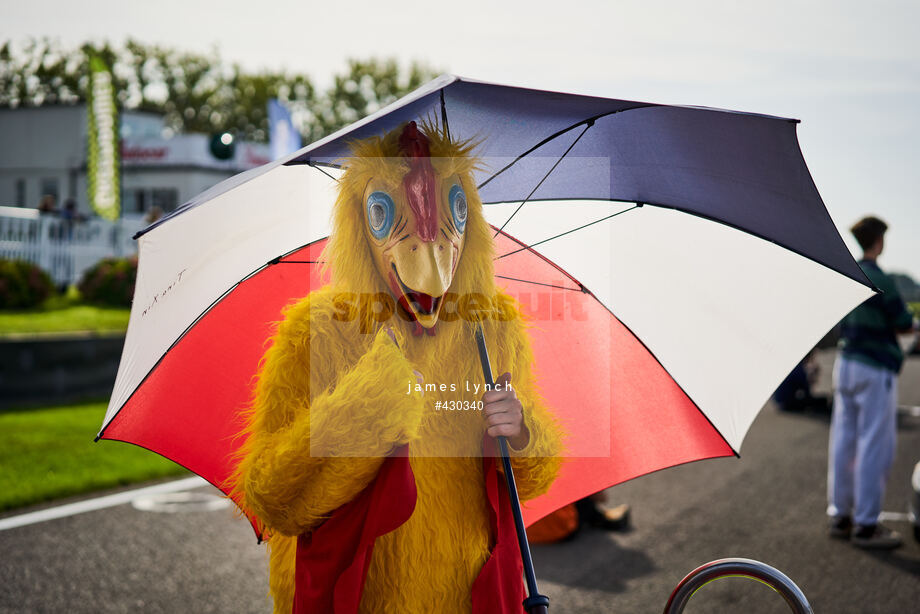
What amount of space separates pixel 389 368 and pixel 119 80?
5513 cm

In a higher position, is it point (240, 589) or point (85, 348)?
point (85, 348)

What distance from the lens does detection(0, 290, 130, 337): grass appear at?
40.7ft

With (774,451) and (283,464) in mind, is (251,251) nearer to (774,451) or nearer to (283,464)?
(283,464)

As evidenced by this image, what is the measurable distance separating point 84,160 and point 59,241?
23.0 metres

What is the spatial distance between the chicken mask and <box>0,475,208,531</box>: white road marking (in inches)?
174

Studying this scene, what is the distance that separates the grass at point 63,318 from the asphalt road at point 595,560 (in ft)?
22.8

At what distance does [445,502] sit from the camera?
210 centimetres

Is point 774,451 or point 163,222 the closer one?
point 163,222

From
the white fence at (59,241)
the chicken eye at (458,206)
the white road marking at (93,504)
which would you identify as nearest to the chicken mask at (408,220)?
the chicken eye at (458,206)

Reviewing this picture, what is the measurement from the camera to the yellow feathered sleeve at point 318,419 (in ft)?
6.00

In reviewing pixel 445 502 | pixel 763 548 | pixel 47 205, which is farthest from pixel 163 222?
pixel 47 205

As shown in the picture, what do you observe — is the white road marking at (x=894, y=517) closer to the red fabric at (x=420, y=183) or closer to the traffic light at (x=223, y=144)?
the red fabric at (x=420, y=183)

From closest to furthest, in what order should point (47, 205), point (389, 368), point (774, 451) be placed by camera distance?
1. point (389, 368)
2. point (774, 451)
3. point (47, 205)

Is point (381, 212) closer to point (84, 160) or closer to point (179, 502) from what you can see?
point (179, 502)
